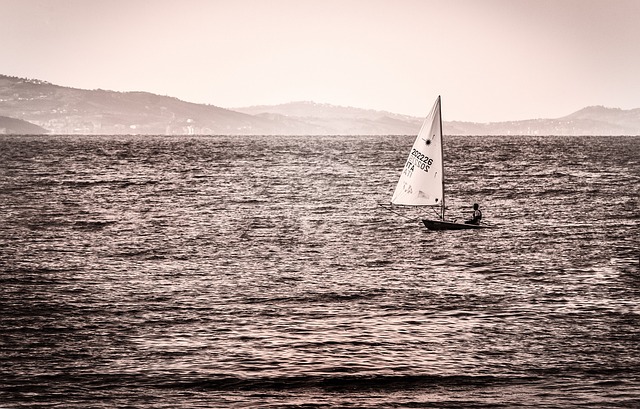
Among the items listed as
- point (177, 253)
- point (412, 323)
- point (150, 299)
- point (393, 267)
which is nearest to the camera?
point (412, 323)

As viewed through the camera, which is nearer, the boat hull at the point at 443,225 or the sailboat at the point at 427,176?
the sailboat at the point at 427,176

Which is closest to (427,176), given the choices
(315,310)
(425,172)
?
(425,172)

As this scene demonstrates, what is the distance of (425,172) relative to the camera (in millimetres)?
61938

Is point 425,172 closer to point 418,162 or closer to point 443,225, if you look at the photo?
point 418,162

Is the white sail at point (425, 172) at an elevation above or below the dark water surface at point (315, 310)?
above

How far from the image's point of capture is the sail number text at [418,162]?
6175cm

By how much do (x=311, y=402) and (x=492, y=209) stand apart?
58.5m

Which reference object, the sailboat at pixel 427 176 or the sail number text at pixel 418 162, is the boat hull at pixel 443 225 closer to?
the sailboat at pixel 427 176

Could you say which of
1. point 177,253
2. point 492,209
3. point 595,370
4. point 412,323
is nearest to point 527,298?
point 412,323

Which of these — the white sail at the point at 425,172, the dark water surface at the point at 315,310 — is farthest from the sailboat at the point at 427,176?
the dark water surface at the point at 315,310

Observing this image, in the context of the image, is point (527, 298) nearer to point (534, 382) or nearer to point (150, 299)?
point (534, 382)

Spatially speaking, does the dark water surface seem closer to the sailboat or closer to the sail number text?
the sailboat

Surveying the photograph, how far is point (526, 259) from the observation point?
168 ft

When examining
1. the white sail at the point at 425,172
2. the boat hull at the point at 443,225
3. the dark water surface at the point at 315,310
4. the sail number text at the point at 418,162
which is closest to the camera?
the dark water surface at the point at 315,310
